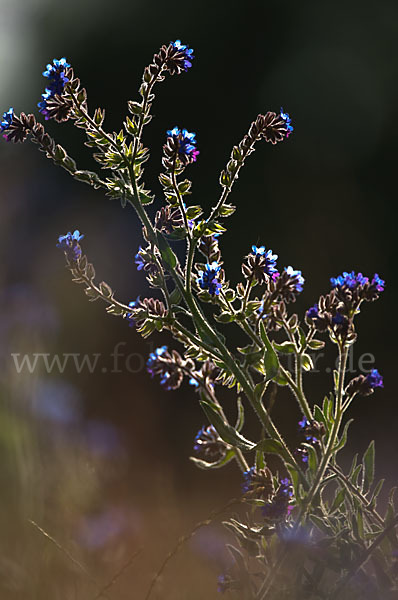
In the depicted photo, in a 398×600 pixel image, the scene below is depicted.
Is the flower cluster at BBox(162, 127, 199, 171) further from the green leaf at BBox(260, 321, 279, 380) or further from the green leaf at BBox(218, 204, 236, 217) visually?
the green leaf at BBox(260, 321, 279, 380)

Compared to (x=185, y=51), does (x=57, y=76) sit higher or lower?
lower

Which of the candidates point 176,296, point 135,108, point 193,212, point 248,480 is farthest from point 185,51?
point 248,480

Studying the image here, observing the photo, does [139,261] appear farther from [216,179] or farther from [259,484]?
[216,179]

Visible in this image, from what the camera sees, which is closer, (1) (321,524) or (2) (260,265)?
(1) (321,524)

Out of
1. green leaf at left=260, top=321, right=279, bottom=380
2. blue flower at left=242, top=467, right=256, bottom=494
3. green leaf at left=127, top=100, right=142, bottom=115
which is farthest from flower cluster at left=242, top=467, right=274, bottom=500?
green leaf at left=127, top=100, right=142, bottom=115

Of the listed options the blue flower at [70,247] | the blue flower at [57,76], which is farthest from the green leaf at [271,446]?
the blue flower at [57,76]

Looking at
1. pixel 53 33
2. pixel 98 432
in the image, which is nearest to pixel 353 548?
pixel 98 432

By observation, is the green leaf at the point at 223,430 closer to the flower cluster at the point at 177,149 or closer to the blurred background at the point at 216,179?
the flower cluster at the point at 177,149

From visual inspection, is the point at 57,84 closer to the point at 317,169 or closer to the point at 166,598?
the point at 166,598
